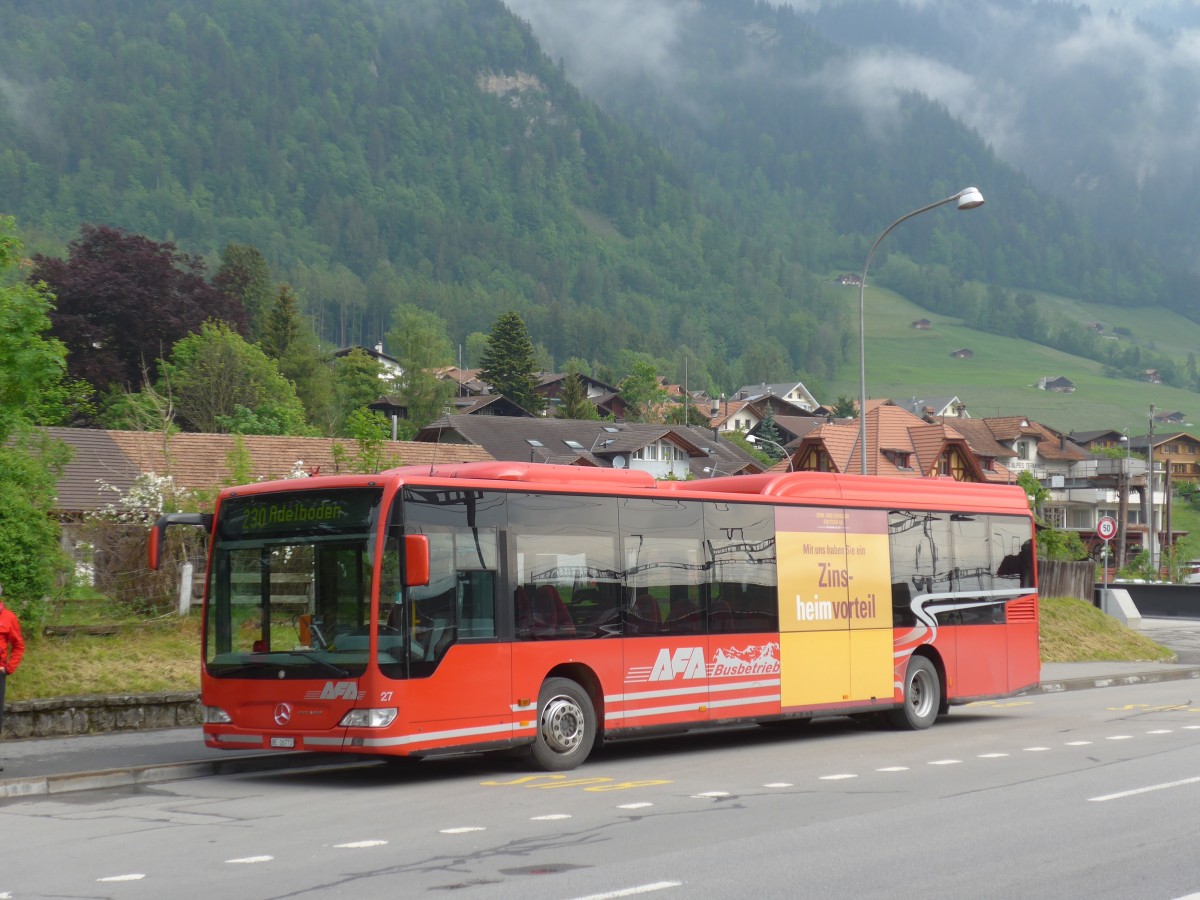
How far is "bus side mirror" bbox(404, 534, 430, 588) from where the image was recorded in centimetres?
1238

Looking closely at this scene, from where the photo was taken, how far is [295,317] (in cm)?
11881

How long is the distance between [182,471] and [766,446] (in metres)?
110

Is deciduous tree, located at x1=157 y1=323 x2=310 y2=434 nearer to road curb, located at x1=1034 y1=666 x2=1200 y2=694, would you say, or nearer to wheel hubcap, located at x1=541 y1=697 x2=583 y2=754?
road curb, located at x1=1034 y1=666 x2=1200 y2=694

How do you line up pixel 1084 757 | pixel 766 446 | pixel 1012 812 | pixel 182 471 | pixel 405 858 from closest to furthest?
pixel 405 858
pixel 1012 812
pixel 1084 757
pixel 182 471
pixel 766 446

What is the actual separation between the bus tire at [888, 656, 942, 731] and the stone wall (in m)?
8.51

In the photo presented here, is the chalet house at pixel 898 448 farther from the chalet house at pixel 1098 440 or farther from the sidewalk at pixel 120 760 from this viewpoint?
the chalet house at pixel 1098 440

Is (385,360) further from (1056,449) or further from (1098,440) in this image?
(1098,440)

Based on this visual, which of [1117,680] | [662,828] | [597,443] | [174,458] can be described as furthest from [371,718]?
[597,443]

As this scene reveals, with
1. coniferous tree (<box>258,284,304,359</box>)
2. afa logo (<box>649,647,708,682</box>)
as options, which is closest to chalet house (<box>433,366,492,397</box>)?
coniferous tree (<box>258,284,304,359</box>)

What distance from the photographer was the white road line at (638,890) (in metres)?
7.92

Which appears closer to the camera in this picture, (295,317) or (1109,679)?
(1109,679)

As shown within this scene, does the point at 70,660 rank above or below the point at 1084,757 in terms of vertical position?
above

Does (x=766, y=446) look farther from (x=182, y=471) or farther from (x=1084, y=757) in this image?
(x=1084, y=757)

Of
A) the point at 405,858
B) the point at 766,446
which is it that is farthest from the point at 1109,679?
the point at 766,446
